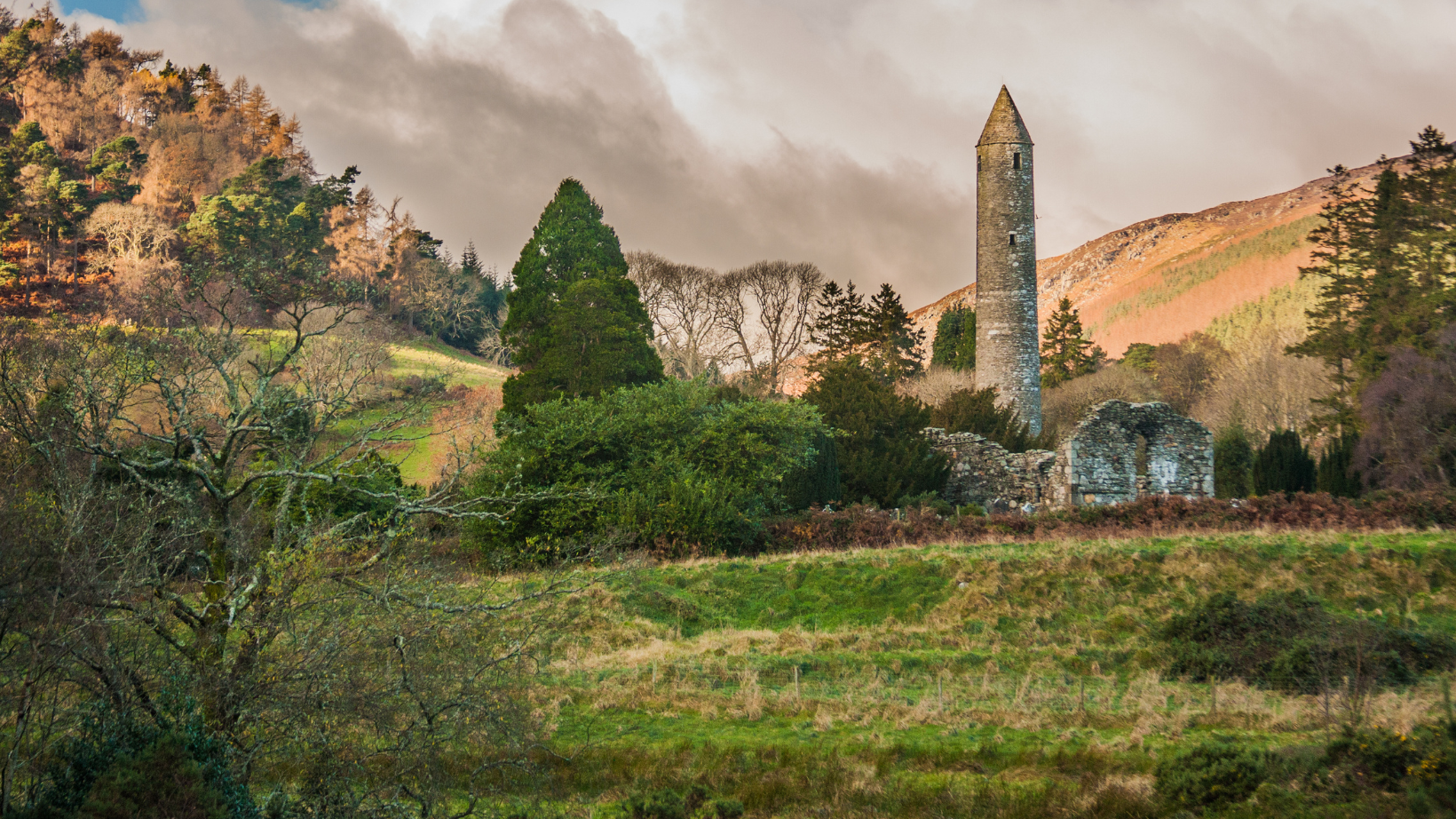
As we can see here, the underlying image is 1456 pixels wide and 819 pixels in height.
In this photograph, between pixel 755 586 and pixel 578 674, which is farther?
pixel 755 586

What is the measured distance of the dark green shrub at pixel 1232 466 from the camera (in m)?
28.9

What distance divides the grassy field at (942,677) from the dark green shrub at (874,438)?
7295 millimetres

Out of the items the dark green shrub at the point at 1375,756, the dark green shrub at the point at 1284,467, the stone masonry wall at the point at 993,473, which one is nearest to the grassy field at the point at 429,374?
the stone masonry wall at the point at 993,473

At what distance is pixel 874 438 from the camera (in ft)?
87.4

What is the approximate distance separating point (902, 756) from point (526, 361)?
75.5 ft

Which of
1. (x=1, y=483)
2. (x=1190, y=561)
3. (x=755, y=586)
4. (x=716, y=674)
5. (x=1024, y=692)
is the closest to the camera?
(x=1, y=483)

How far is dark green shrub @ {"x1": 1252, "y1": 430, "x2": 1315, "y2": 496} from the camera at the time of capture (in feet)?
86.0

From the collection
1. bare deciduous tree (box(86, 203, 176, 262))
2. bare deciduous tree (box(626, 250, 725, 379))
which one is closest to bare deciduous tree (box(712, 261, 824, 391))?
bare deciduous tree (box(626, 250, 725, 379))

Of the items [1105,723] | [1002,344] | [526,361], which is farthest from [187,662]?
[1002,344]

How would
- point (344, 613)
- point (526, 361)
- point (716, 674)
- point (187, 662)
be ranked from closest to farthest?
point (187, 662) < point (344, 613) < point (716, 674) < point (526, 361)

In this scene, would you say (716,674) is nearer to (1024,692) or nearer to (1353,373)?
(1024,692)

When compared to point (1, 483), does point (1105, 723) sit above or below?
below

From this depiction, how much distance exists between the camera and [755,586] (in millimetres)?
16406

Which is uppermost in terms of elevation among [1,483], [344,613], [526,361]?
[526,361]
